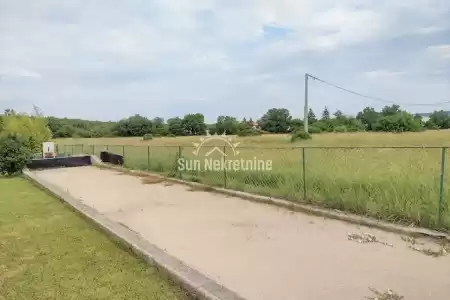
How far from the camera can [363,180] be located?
20.4ft

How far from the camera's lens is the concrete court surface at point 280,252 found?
3266 millimetres

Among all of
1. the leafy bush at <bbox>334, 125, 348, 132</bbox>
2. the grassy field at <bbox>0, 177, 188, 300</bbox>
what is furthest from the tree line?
the grassy field at <bbox>0, 177, 188, 300</bbox>

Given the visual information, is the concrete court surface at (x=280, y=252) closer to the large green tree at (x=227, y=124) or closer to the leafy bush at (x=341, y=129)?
the large green tree at (x=227, y=124)

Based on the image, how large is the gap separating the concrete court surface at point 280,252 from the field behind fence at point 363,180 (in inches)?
24.1

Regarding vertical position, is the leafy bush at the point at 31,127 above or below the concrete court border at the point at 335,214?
above

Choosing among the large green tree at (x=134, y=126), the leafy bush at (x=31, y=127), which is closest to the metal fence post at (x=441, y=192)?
the leafy bush at (x=31, y=127)

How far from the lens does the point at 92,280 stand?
353 centimetres

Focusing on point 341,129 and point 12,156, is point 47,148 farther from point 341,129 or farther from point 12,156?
point 341,129

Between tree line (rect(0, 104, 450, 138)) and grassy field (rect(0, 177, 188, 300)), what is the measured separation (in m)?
27.0

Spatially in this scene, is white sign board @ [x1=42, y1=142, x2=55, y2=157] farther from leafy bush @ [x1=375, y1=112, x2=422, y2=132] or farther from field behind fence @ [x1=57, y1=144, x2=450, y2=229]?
leafy bush @ [x1=375, y1=112, x2=422, y2=132]

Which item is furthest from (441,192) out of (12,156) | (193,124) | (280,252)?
(193,124)

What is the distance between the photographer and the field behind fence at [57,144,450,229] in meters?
5.18

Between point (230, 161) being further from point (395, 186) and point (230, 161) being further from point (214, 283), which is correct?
point (214, 283)

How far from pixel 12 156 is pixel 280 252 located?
538 inches
